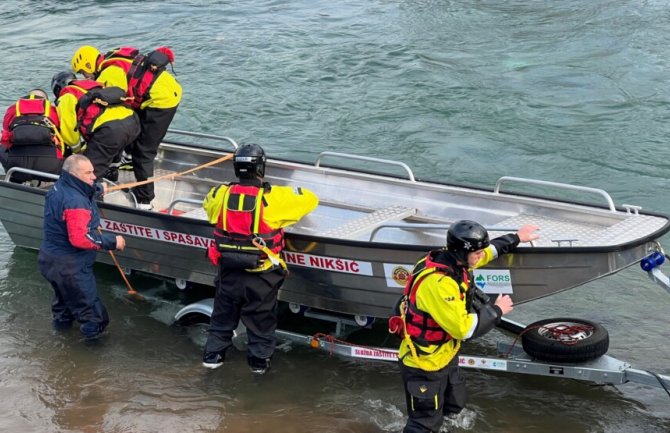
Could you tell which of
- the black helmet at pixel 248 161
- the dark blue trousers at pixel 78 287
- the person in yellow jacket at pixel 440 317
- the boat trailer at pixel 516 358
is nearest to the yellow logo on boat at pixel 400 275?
the boat trailer at pixel 516 358

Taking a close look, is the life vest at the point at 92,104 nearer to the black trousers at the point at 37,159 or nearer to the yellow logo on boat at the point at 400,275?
the black trousers at the point at 37,159

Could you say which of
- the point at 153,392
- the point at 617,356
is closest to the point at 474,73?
the point at 617,356

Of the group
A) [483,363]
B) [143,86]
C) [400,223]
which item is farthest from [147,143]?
[483,363]

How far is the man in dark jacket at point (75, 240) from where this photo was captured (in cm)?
615

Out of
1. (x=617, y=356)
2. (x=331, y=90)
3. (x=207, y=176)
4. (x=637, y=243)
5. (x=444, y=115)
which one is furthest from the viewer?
(x=331, y=90)

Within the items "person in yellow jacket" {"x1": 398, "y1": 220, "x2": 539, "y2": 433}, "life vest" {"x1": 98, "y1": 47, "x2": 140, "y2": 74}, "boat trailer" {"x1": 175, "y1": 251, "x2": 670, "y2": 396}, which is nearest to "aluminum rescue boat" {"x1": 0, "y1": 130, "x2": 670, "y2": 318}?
"boat trailer" {"x1": 175, "y1": 251, "x2": 670, "y2": 396}

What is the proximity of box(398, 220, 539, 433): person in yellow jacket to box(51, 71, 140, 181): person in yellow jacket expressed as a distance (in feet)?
10.8

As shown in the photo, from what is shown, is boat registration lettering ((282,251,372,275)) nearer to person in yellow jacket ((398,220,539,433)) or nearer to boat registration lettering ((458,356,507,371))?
boat registration lettering ((458,356,507,371))

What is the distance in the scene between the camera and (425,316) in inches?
186

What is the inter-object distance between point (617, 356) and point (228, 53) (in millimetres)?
10555

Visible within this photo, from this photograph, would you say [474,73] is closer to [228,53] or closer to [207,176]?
[228,53]

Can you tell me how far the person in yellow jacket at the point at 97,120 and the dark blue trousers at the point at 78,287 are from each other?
1.05m

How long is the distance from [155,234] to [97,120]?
1.08 m

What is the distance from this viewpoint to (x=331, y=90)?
1366cm
